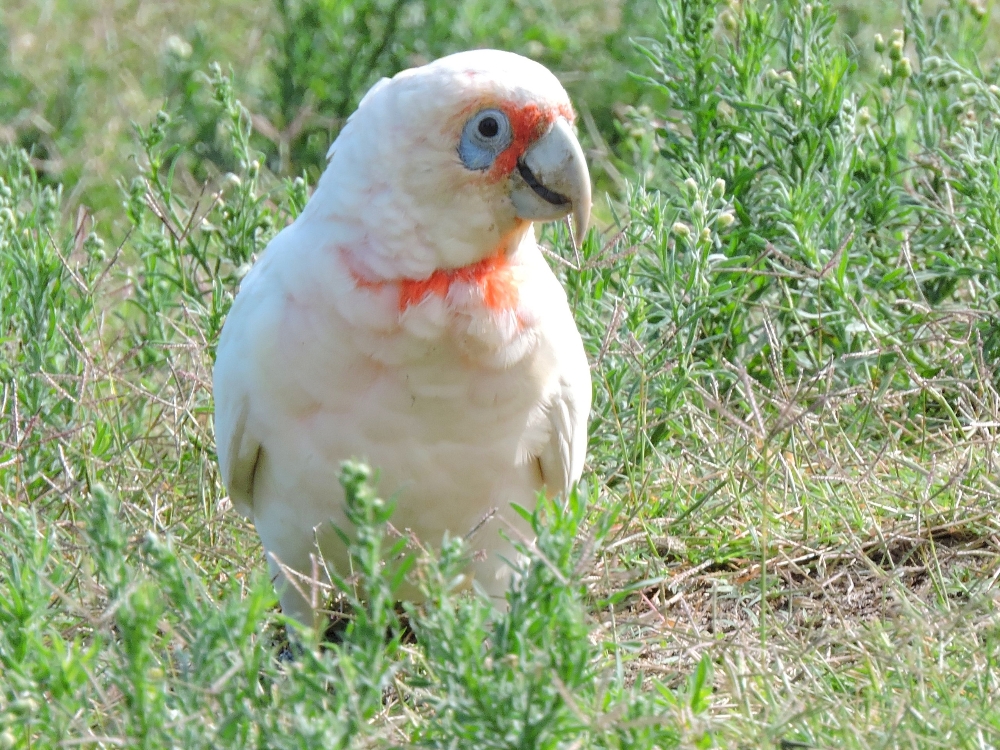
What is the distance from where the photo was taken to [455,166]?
2152 millimetres

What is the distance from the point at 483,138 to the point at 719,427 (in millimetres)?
1072

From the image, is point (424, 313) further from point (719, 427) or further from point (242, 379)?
point (719, 427)

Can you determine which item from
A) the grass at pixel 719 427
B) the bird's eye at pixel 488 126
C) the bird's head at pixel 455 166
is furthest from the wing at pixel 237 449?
the bird's eye at pixel 488 126

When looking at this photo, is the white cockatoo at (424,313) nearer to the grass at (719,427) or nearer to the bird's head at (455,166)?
A: the bird's head at (455,166)

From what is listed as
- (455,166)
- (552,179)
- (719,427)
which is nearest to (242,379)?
(455,166)

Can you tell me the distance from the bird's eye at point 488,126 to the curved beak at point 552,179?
0.07 meters

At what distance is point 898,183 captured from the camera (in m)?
3.27

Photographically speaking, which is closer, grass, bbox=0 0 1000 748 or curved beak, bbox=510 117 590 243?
grass, bbox=0 0 1000 748

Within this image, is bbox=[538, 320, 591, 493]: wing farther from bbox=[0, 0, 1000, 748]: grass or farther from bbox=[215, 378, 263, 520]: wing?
bbox=[215, 378, 263, 520]: wing

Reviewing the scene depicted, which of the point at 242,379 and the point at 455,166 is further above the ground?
the point at 455,166

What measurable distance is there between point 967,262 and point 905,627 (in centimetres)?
137

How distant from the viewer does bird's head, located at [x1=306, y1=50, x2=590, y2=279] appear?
2.14 metres

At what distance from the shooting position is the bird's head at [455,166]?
84.3 inches

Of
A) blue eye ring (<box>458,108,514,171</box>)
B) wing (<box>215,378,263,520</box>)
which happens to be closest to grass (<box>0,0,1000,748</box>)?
wing (<box>215,378,263,520</box>)
